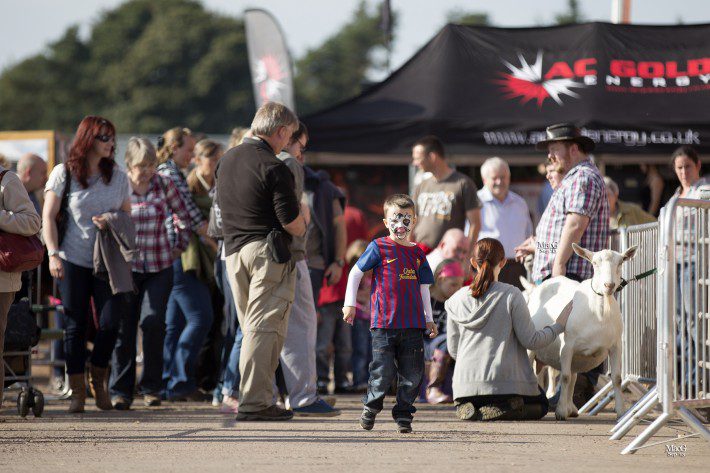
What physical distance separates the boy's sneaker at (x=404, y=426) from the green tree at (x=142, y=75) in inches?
2673

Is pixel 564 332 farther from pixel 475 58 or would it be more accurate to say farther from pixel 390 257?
pixel 475 58

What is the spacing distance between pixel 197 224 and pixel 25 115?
261 ft

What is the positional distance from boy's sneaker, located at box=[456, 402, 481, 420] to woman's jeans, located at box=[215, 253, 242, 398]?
5.37 feet

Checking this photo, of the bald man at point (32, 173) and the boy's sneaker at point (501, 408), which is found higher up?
the bald man at point (32, 173)

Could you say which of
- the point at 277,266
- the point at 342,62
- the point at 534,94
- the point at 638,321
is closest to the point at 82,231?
the point at 277,266

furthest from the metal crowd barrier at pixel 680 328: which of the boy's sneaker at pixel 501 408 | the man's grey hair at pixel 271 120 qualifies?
the man's grey hair at pixel 271 120

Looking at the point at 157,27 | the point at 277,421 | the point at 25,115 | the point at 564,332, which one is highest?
the point at 157,27

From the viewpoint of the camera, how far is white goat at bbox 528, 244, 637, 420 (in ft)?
26.0

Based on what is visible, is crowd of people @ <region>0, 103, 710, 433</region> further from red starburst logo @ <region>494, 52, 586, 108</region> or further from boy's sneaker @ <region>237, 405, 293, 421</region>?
red starburst logo @ <region>494, 52, 586, 108</region>

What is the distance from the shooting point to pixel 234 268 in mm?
7727

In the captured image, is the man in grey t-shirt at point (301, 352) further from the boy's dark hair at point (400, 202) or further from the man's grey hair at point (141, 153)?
the man's grey hair at point (141, 153)

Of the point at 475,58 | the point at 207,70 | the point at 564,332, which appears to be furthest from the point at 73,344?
the point at 207,70

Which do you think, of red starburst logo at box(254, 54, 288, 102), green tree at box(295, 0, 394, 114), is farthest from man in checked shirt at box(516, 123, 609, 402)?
green tree at box(295, 0, 394, 114)

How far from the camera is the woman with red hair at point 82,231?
854cm
